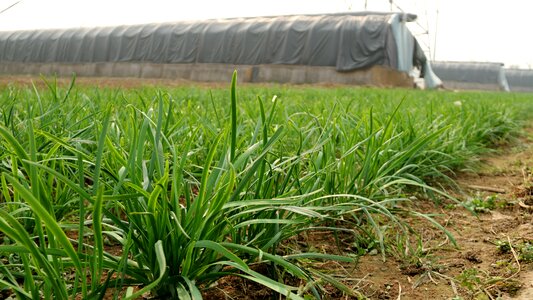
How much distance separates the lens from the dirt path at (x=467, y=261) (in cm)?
99

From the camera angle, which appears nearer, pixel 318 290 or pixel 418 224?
pixel 318 290

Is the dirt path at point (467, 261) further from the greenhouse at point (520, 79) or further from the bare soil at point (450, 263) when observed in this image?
the greenhouse at point (520, 79)

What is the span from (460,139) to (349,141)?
116 centimetres

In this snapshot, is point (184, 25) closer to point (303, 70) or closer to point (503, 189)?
point (303, 70)

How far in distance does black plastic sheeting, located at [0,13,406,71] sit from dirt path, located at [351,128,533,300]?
47.6 feet

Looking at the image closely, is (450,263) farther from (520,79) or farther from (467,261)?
(520,79)

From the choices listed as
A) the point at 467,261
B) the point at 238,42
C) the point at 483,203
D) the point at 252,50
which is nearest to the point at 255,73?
the point at 252,50

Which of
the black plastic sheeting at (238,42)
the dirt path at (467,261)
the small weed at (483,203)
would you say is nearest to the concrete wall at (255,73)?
the black plastic sheeting at (238,42)

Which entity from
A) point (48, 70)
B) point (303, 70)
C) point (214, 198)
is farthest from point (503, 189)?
point (48, 70)

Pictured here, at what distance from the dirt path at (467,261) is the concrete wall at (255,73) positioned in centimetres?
1421

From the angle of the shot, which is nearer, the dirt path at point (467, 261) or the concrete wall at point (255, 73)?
the dirt path at point (467, 261)

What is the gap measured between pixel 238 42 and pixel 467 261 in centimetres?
1694

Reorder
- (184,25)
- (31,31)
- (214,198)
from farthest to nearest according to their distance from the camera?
1. (31,31)
2. (184,25)
3. (214,198)

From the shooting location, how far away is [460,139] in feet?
8.11
